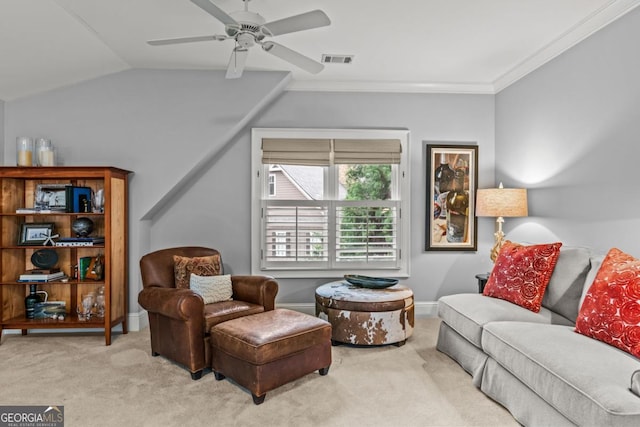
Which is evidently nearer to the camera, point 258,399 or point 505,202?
point 258,399

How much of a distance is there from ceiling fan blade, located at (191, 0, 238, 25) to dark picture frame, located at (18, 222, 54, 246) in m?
2.84

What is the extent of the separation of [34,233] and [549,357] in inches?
168

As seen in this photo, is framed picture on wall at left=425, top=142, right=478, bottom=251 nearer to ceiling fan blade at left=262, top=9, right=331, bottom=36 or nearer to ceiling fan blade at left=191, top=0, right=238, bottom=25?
ceiling fan blade at left=262, top=9, right=331, bottom=36

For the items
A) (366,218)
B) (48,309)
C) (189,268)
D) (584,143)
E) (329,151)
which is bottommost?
(48,309)

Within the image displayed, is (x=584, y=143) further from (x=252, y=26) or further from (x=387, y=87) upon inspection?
(x=252, y=26)

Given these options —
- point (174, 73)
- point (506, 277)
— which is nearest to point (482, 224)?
point (506, 277)

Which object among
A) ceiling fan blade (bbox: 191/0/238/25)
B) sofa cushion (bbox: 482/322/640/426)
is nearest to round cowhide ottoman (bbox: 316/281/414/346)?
sofa cushion (bbox: 482/322/640/426)

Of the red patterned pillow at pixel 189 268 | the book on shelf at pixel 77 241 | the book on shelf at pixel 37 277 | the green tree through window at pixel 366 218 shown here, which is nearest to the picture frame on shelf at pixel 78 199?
the book on shelf at pixel 77 241

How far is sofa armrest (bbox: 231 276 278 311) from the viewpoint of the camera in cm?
336

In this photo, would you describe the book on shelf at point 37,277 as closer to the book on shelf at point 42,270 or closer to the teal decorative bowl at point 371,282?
the book on shelf at point 42,270

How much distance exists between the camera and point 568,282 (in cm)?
277

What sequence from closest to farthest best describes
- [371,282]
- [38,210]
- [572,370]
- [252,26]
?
[572,370]
[252,26]
[38,210]
[371,282]

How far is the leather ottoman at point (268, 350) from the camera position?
2.50 m

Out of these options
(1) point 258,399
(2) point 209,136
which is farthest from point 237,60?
(1) point 258,399
